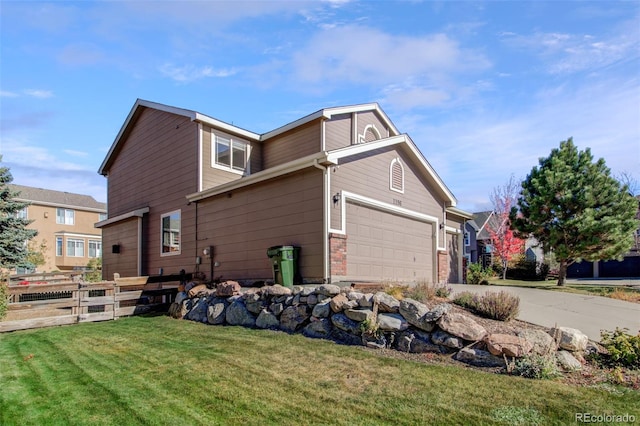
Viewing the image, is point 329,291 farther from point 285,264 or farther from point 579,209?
point 579,209

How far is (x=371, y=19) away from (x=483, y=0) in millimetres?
2508

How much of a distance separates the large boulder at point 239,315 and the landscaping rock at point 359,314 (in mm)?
2579

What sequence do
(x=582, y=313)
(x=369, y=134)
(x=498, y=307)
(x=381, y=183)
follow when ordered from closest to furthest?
1. (x=498, y=307)
2. (x=582, y=313)
3. (x=381, y=183)
4. (x=369, y=134)

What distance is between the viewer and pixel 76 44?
10.9 metres

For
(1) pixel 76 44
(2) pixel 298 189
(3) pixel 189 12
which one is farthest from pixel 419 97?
(1) pixel 76 44

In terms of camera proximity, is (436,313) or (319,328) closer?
(436,313)

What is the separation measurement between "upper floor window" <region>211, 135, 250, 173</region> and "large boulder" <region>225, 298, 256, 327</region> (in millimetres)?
6536

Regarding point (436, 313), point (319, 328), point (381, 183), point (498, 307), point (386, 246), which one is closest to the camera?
point (436, 313)

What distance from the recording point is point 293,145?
14.8m

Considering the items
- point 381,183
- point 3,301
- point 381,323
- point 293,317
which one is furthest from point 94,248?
point 381,323

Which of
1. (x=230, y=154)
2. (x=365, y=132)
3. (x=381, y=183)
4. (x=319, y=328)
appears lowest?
(x=319, y=328)

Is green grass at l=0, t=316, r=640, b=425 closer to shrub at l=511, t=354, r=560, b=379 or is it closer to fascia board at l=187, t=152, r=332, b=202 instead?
shrub at l=511, t=354, r=560, b=379

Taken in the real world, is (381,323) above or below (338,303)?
below

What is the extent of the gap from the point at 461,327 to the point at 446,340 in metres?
0.29
